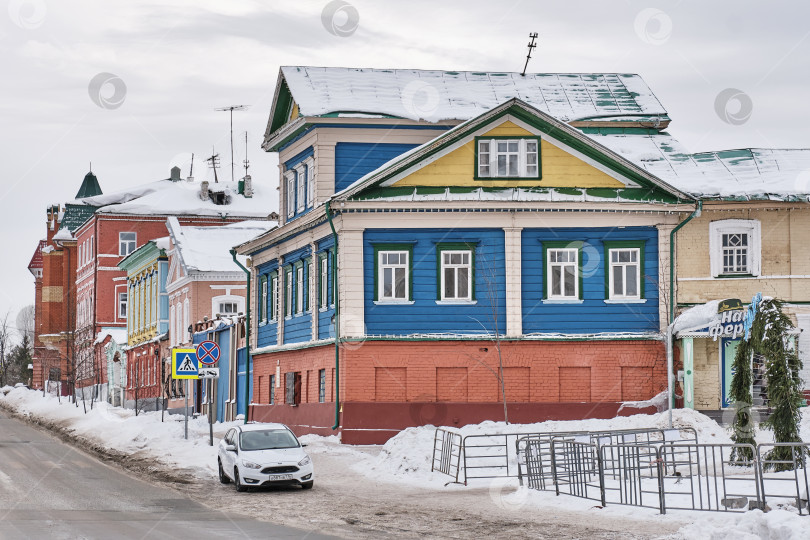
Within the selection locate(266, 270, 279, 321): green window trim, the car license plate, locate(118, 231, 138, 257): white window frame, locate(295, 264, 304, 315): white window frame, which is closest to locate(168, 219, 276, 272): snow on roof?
locate(266, 270, 279, 321): green window trim

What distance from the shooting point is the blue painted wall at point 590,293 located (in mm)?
34000

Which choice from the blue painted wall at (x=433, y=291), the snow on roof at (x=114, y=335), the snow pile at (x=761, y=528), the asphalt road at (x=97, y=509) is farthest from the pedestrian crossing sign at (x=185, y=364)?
the snow on roof at (x=114, y=335)

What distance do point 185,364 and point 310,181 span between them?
8863mm

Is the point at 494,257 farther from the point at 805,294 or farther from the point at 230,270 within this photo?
the point at 230,270

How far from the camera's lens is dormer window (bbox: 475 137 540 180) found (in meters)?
34.6

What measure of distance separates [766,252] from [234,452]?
1813cm

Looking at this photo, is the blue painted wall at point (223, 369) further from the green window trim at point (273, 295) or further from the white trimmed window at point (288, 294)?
the white trimmed window at point (288, 294)

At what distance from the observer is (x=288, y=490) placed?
23.4 metres

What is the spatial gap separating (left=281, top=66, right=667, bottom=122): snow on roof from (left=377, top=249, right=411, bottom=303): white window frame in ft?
17.5

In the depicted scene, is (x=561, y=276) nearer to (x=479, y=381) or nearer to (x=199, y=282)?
(x=479, y=381)

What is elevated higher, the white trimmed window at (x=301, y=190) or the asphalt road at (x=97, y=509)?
the white trimmed window at (x=301, y=190)

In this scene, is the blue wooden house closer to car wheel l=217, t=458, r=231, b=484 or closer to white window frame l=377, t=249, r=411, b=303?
white window frame l=377, t=249, r=411, b=303

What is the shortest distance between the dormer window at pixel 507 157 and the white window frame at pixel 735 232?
5433 mm

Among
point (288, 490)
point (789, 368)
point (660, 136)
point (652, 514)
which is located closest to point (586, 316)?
point (660, 136)
